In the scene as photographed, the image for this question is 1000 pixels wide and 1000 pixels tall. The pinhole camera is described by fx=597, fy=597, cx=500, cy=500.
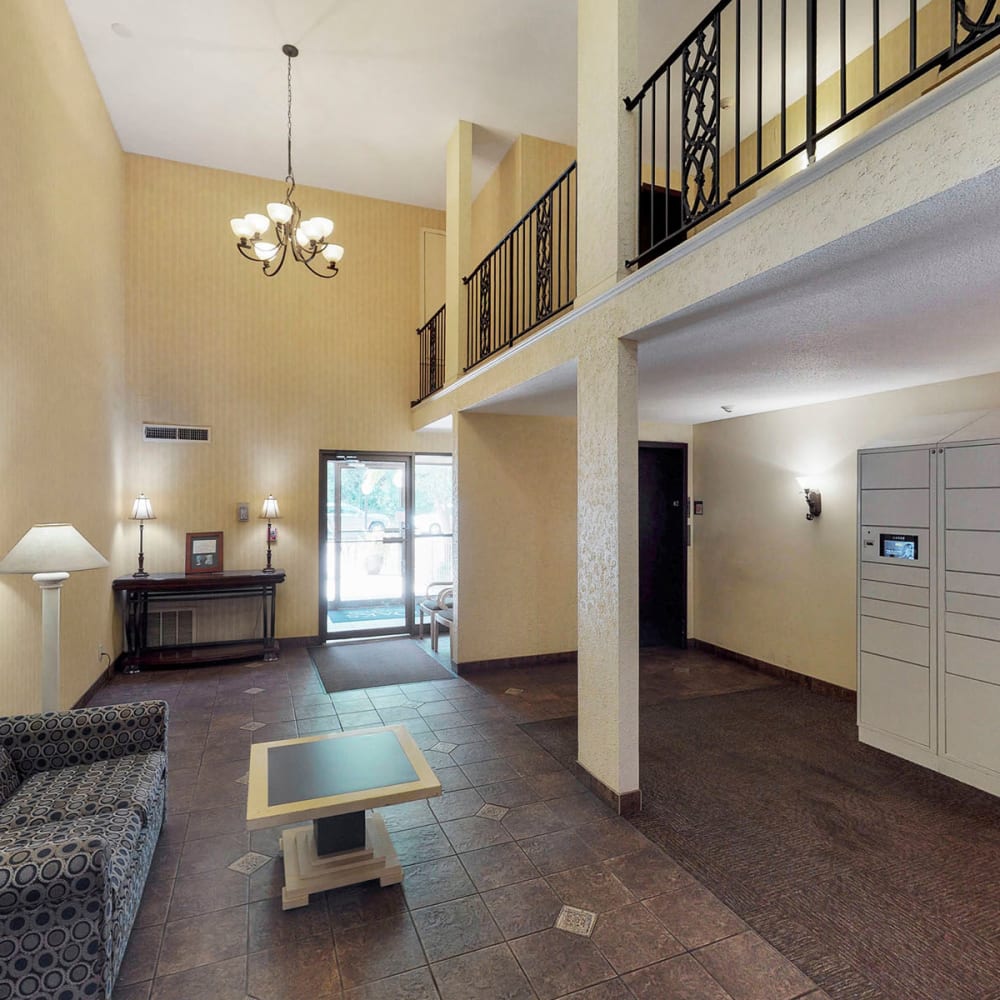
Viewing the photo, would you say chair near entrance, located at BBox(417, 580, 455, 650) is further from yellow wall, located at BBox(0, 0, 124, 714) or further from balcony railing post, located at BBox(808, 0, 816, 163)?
balcony railing post, located at BBox(808, 0, 816, 163)

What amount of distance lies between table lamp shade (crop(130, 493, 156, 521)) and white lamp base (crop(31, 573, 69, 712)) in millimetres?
3032

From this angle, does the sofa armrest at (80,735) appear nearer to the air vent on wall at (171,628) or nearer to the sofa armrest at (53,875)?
the sofa armrest at (53,875)

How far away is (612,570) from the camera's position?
119 inches

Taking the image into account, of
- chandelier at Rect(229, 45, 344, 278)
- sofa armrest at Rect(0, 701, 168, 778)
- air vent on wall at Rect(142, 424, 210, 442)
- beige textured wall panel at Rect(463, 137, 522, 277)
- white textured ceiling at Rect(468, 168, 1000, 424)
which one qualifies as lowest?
sofa armrest at Rect(0, 701, 168, 778)

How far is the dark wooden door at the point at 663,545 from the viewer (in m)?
6.30

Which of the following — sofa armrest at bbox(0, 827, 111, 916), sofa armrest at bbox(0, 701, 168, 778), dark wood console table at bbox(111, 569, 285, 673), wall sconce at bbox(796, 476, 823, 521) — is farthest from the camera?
dark wood console table at bbox(111, 569, 285, 673)

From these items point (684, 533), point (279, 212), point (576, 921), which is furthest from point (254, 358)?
point (576, 921)

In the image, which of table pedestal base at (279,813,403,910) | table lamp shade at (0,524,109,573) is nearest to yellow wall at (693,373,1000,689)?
table pedestal base at (279,813,403,910)

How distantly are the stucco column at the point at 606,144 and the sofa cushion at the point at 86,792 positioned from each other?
3088 mm

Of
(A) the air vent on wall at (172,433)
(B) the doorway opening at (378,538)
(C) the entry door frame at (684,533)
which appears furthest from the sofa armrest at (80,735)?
(C) the entry door frame at (684,533)

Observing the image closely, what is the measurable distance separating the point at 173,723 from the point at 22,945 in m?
2.74

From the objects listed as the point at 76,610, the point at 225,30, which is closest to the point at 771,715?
the point at 76,610

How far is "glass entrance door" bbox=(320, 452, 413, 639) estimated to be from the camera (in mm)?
6719

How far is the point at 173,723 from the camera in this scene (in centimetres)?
422
